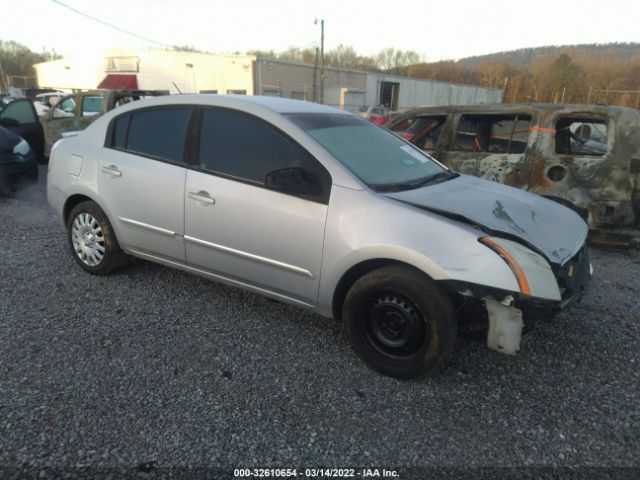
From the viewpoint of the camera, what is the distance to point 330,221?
2.66m

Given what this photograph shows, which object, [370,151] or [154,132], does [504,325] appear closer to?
[370,151]

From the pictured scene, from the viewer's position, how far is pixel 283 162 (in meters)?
2.88

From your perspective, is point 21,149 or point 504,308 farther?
point 21,149

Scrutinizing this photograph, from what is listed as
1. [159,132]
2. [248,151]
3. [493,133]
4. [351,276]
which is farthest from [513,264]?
[493,133]

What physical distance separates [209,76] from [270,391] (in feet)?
109

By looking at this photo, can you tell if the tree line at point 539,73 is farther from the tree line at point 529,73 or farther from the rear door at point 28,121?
the rear door at point 28,121

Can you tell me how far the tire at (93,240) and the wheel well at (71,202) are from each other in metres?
0.06

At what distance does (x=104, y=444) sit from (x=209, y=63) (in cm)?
3356

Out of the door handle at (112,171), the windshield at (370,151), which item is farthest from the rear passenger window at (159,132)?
the windshield at (370,151)

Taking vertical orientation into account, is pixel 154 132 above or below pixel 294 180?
above

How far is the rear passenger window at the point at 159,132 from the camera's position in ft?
11.0

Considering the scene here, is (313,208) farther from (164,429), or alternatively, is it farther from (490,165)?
(490,165)

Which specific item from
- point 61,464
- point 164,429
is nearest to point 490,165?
point 164,429

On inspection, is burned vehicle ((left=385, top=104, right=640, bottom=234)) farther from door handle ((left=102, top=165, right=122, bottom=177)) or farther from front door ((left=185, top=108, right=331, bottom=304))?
door handle ((left=102, top=165, right=122, bottom=177))
